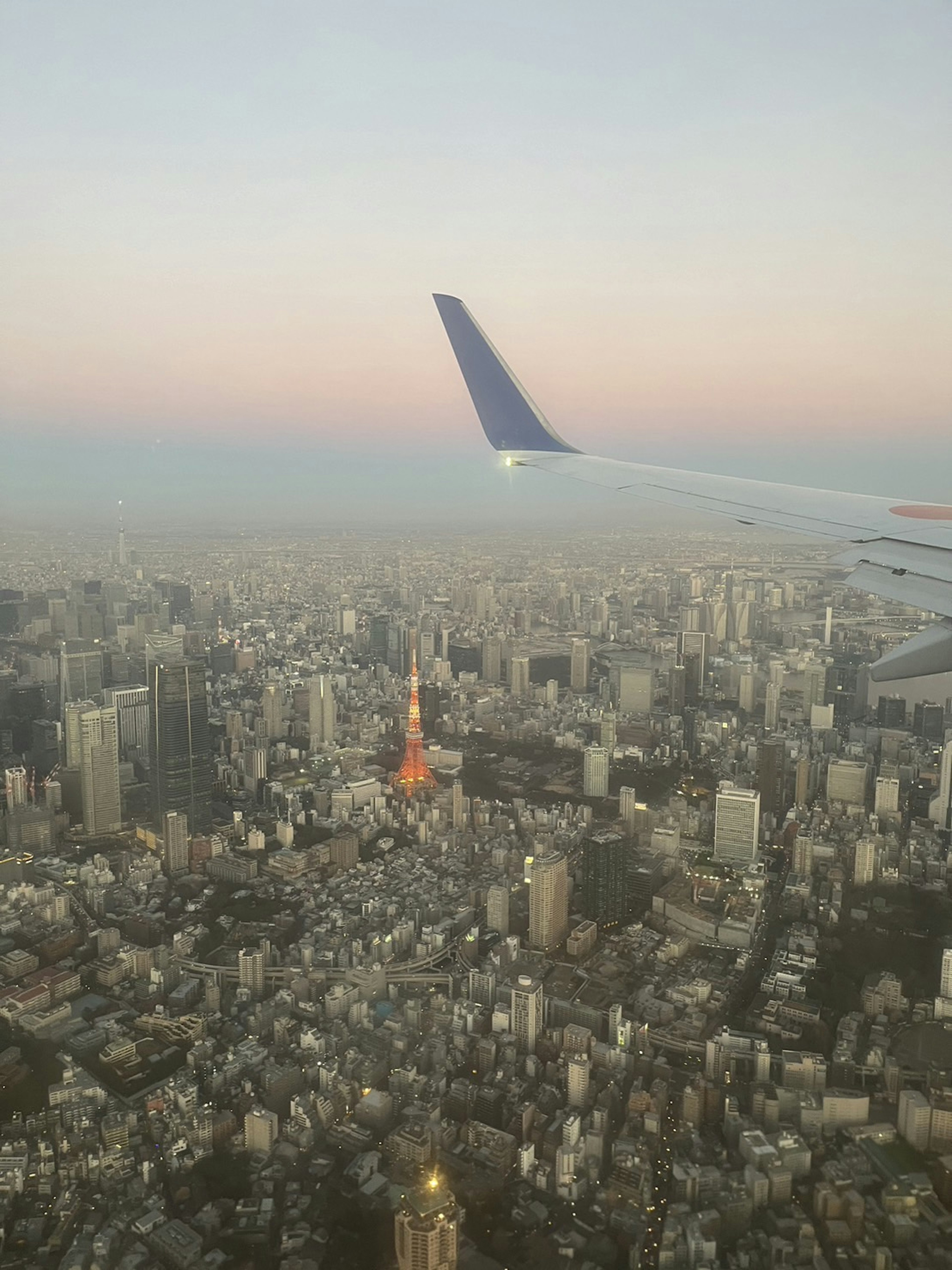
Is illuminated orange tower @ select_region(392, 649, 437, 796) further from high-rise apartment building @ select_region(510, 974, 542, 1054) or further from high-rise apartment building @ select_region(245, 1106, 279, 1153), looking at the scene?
high-rise apartment building @ select_region(245, 1106, 279, 1153)

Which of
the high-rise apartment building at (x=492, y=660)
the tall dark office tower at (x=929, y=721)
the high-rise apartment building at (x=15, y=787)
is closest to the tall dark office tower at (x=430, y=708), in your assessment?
the high-rise apartment building at (x=492, y=660)

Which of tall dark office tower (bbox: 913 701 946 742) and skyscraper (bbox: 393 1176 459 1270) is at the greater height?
tall dark office tower (bbox: 913 701 946 742)

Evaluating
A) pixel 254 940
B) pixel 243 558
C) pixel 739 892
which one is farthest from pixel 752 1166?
pixel 243 558

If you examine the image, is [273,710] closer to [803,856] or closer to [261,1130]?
[261,1130]

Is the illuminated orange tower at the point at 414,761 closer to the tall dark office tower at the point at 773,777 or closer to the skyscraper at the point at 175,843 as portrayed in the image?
the skyscraper at the point at 175,843

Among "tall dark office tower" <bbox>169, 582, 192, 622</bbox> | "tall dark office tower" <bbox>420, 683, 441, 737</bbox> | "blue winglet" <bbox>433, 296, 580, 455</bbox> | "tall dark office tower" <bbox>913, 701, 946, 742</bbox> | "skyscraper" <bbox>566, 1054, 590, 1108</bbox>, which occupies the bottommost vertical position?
"skyscraper" <bbox>566, 1054, 590, 1108</bbox>

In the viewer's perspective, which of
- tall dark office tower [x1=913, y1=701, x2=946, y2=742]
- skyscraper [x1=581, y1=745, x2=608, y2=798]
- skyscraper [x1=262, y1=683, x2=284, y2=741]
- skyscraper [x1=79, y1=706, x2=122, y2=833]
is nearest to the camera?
tall dark office tower [x1=913, y1=701, x2=946, y2=742]

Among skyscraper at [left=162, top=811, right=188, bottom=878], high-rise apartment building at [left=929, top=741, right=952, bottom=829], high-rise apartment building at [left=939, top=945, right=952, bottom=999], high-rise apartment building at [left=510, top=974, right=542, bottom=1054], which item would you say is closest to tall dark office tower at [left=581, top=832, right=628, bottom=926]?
high-rise apartment building at [left=510, top=974, right=542, bottom=1054]
